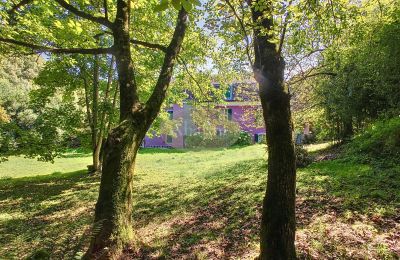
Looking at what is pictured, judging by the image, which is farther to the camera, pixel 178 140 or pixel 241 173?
pixel 178 140

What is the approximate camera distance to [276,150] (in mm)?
4328

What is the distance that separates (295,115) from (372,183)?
924cm

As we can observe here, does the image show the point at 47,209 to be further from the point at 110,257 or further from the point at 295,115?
the point at 295,115

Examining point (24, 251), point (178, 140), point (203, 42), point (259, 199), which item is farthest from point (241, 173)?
point (178, 140)

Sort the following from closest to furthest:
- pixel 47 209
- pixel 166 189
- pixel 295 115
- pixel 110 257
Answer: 1. pixel 110 257
2. pixel 47 209
3. pixel 166 189
4. pixel 295 115

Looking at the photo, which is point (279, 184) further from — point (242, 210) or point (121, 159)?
point (242, 210)

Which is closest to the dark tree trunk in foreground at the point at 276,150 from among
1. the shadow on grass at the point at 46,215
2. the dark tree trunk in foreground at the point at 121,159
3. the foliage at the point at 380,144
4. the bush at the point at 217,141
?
the shadow on grass at the point at 46,215

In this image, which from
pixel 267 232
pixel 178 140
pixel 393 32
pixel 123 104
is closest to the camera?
pixel 267 232

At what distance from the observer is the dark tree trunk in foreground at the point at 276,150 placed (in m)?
4.23

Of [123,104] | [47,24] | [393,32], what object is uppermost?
[47,24]

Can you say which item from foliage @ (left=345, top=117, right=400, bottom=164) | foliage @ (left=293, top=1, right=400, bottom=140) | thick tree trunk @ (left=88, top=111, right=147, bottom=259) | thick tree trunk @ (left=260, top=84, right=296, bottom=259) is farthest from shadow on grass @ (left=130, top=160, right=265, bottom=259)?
foliage @ (left=293, top=1, right=400, bottom=140)

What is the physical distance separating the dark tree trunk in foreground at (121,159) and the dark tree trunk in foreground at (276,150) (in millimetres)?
2657

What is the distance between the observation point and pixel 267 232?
4402 mm

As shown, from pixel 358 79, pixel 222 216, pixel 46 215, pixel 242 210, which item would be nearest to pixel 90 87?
pixel 46 215
